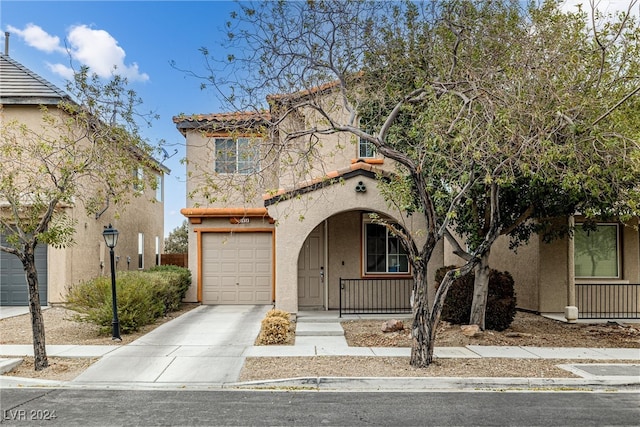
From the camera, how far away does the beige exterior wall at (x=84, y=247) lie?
15617mm

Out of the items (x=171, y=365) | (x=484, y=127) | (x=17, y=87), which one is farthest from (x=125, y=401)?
(x=17, y=87)

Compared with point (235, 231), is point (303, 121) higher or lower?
higher

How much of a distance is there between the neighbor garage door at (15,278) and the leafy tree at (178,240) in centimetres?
1674

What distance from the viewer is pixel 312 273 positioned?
49.8 feet

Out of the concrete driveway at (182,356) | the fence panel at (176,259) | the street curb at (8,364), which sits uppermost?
the fence panel at (176,259)

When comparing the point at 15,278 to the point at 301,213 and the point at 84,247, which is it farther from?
the point at 301,213

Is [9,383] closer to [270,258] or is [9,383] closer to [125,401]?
[125,401]

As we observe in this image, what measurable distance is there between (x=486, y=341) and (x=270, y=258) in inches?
319

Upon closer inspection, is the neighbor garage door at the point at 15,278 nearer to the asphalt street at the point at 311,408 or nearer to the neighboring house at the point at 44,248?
the neighboring house at the point at 44,248

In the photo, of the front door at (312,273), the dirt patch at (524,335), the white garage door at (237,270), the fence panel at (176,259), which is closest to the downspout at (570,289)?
the dirt patch at (524,335)

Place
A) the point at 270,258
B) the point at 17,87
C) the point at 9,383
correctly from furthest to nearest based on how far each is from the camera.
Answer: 1. the point at 270,258
2. the point at 17,87
3. the point at 9,383

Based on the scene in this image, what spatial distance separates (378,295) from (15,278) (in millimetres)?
11438

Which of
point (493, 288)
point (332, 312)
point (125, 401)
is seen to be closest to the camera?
point (125, 401)

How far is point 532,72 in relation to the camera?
29.1 feet
